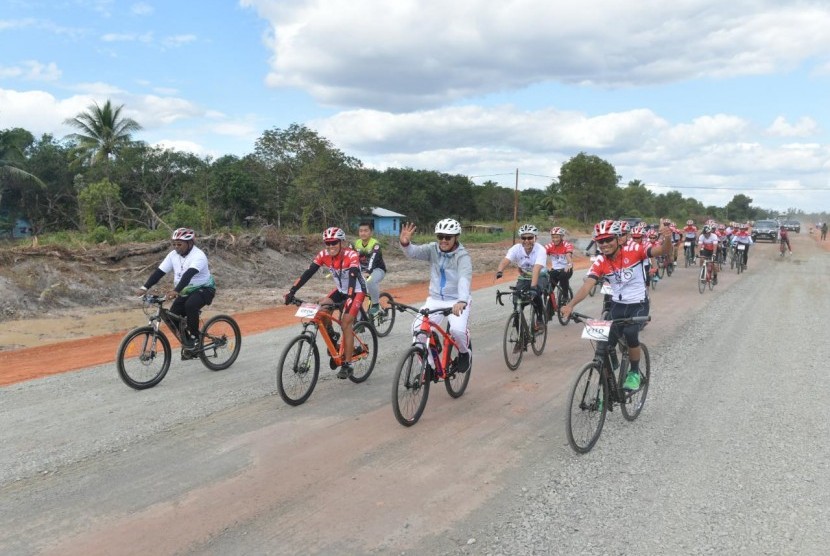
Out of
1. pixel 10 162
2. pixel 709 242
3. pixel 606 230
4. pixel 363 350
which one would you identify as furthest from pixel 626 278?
pixel 10 162

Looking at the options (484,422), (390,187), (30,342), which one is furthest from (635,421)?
(390,187)

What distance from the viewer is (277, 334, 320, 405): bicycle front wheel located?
638cm

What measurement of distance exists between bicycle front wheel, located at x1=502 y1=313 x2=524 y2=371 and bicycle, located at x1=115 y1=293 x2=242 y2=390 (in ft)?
12.9

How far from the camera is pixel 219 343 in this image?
8.24 metres

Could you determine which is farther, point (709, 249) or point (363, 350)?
point (709, 249)

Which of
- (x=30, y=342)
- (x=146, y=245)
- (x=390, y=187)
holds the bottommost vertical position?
(x=30, y=342)

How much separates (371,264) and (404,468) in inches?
204

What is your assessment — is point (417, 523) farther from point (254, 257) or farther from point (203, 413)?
point (254, 257)

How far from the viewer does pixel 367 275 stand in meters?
9.47

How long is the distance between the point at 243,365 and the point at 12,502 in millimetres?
4200

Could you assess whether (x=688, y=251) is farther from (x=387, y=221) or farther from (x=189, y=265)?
(x=387, y=221)

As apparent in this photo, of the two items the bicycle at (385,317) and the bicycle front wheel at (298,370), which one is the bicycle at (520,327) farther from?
the bicycle front wheel at (298,370)

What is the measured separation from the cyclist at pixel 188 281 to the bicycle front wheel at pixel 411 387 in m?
3.37

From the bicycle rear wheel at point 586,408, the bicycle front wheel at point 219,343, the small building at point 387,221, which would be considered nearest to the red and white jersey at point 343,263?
the bicycle front wheel at point 219,343
